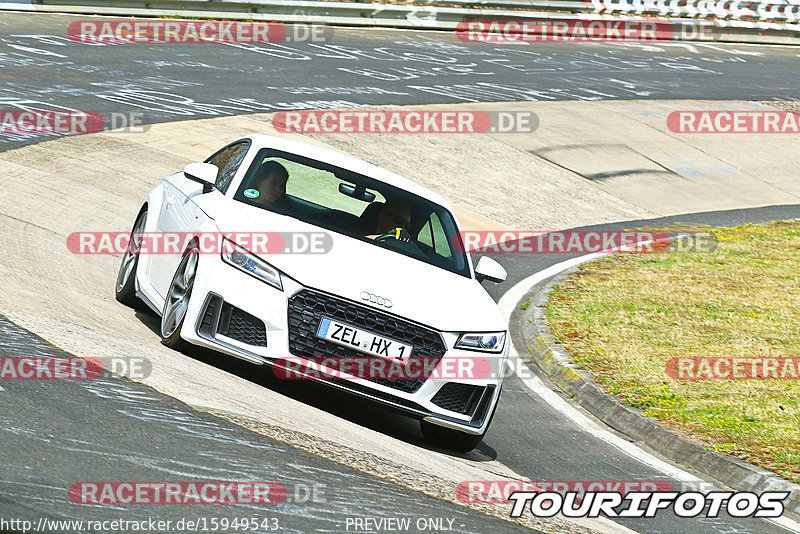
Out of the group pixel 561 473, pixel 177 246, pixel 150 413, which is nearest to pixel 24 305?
pixel 177 246

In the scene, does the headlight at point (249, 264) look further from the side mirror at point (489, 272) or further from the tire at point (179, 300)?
the side mirror at point (489, 272)

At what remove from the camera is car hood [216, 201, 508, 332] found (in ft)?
22.2

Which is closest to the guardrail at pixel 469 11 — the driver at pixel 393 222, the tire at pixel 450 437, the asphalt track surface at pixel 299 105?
the asphalt track surface at pixel 299 105

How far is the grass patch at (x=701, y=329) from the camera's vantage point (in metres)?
8.59

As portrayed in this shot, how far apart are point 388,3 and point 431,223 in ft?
69.5

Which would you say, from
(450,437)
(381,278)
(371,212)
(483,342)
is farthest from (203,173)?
(450,437)

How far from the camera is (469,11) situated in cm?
2966

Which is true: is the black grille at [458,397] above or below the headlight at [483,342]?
below

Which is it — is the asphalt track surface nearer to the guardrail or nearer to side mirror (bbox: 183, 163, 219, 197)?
the guardrail

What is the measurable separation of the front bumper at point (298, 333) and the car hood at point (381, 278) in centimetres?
8

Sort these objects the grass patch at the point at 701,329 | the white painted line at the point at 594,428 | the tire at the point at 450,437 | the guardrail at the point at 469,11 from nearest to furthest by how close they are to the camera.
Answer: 1. the tire at the point at 450,437
2. the white painted line at the point at 594,428
3. the grass patch at the point at 701,329
4. the guardrail at the point at 469,11

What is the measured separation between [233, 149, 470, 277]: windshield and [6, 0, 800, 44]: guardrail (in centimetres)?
1698

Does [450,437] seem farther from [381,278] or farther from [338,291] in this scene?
[338,291]

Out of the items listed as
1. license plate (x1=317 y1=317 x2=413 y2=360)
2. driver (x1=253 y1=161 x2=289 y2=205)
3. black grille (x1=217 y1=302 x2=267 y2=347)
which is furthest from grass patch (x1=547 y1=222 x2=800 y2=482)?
black grille (x1=217 y1=302 x2=267 y2=347)
